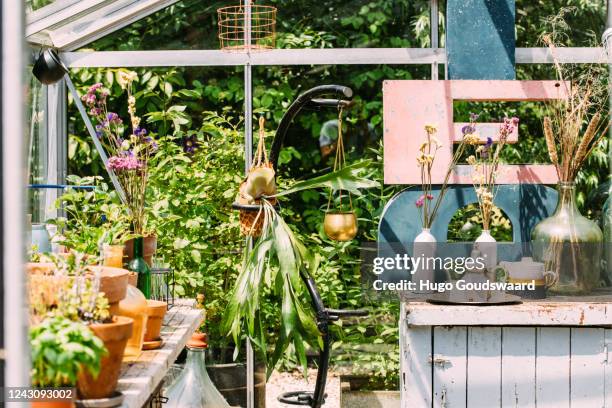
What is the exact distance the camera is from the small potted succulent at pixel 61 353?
75.2 inches

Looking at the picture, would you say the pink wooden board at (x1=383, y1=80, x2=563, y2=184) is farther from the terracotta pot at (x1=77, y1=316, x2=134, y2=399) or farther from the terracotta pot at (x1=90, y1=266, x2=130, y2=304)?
the terracotta pot at (x1=77, y1=316, x2=134, y2=399)

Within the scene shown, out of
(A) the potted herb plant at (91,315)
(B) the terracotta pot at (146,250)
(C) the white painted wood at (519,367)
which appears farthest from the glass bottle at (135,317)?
(C) the white painted wood at (519,367)

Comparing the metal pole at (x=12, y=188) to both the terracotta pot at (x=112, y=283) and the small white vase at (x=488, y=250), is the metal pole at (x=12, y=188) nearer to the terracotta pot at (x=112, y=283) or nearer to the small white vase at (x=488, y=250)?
the terracotta pot at (x=112, y=283)

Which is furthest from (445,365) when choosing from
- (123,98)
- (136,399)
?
(123,98)

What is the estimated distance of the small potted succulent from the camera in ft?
6.27

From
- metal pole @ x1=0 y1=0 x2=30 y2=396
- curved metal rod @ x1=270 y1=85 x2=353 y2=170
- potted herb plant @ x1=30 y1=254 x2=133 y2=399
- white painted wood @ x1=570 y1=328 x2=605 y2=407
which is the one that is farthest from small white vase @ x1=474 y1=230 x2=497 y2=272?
metal pole @ x1=0 y1=0 x2=30 y2=396

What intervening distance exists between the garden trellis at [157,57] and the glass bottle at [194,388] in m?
1.82

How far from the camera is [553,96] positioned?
15.7 ft

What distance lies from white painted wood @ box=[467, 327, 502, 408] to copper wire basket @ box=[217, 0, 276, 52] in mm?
2331

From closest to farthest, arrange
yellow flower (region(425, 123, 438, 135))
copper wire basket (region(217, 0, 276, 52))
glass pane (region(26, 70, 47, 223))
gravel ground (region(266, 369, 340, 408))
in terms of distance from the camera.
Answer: yellow flower (region(425, 123, 438, 135)) → glass pane (region(26, 70, 47, 223)) → copper wire basket (region(217, 0, 276, 52)) → gravel ground (region(266, 369, 340, 408))

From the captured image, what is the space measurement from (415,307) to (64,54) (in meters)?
2.75

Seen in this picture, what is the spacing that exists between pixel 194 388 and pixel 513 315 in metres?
1.28

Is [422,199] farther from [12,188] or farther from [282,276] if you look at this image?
[12,188]

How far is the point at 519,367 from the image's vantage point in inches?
152
